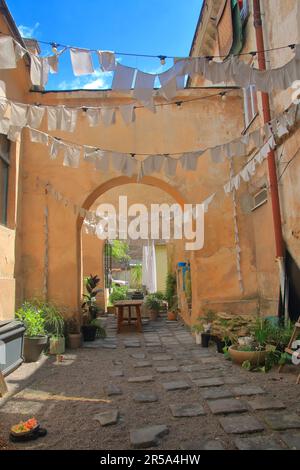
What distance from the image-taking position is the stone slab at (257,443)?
2693 mm

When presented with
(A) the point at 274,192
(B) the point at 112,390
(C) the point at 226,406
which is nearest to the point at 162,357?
(B) the point at 112,390

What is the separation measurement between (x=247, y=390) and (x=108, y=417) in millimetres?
1655

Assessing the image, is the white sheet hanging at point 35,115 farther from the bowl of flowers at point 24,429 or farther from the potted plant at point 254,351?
the potted plant at point 254,351

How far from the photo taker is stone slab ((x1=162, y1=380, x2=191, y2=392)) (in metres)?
4.33

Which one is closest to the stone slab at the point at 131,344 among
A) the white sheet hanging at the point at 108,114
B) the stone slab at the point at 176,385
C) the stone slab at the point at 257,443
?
the stone slab at the point at 176,385

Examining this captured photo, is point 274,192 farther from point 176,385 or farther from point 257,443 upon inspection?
point 257,443

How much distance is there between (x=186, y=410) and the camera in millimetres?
3547

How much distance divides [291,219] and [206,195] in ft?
7.78

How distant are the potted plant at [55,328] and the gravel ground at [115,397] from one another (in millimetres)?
219

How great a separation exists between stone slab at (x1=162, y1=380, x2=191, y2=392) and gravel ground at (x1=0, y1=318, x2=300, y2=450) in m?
0.07

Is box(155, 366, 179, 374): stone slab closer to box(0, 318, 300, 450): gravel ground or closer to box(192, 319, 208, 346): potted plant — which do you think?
box(0, 318, 300, 450): gravel ground
